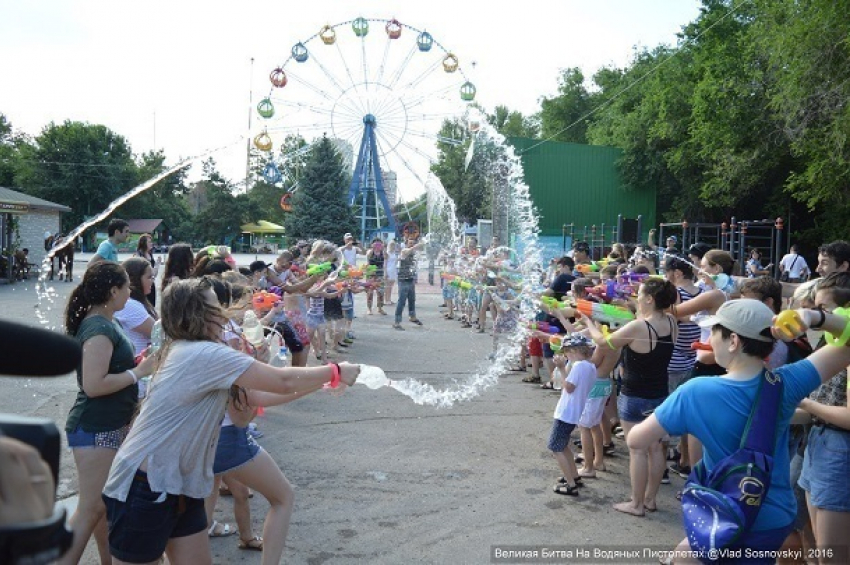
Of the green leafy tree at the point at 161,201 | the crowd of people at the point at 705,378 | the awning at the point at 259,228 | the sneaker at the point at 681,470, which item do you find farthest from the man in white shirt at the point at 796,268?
the awning at the point at 259,228

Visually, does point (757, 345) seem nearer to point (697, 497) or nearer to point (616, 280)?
point (697, 497)

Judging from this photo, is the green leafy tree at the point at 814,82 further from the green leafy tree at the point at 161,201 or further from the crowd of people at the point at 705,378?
the green leafy tree at the point at 161,201

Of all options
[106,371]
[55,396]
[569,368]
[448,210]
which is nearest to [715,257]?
[569,368]

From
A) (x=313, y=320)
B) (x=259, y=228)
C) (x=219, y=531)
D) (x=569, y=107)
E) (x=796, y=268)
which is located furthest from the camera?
(x=259, y=228)

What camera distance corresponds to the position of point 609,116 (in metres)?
43.0

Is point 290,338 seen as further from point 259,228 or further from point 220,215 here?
point 259,228

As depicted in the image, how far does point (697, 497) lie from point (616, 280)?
4541 millimetres

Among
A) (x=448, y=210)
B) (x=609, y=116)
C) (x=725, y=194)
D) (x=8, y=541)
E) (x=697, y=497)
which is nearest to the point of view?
(x=8, y=541)

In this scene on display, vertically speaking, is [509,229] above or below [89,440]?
above

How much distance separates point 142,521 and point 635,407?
12.0 ft

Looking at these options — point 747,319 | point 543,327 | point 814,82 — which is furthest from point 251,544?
point 814,82

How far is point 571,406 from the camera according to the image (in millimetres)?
5508

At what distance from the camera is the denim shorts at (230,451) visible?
12.4 feet

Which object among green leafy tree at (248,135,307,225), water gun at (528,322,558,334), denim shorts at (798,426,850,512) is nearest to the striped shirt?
water gun at (528,322,558,334)
